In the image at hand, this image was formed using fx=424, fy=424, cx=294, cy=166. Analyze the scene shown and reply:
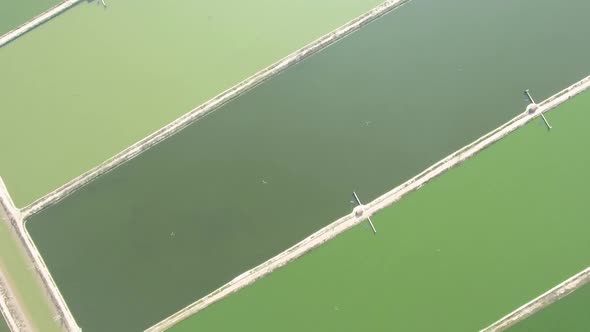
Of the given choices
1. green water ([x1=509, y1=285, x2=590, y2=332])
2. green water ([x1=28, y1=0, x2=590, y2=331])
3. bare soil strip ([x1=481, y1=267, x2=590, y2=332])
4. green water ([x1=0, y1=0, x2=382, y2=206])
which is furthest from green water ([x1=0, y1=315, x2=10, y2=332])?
green water ([x1=509, y1=285, x2=590, y2=332])

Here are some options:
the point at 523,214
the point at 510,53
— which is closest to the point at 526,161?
the point at 523,214

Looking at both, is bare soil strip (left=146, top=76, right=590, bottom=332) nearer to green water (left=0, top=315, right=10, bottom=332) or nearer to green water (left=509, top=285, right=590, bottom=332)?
green water (left=0, top=315, right=10, bottom=332)

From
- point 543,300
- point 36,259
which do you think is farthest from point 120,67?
point 543,300

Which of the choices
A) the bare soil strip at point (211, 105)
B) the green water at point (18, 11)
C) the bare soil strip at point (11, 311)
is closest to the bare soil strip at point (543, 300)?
the bare soil strip at point (211, 105)

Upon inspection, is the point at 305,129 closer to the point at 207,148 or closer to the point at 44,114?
the point at 207,148

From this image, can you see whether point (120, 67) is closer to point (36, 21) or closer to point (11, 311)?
point (36, 21)
